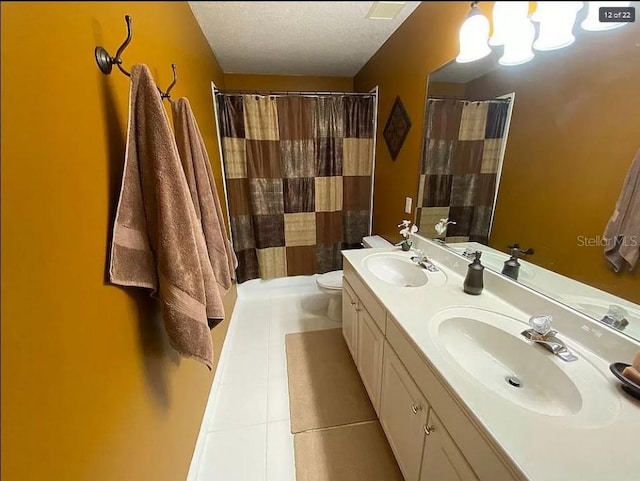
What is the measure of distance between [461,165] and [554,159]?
477 mm

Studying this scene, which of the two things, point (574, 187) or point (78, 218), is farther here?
point (574, 187)

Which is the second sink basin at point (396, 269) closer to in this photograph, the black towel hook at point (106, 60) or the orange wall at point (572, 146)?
the orange wall at point (572, 146)

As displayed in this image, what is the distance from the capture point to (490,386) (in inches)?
34.7

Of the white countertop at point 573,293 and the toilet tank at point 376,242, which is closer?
the white countertop at point 573,293

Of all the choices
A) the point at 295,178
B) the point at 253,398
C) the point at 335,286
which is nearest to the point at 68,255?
the point at 253,398

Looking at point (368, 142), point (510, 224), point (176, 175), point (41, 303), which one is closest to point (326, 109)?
point (368, 142)

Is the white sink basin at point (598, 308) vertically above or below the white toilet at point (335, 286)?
above

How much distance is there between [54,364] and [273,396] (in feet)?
4.46

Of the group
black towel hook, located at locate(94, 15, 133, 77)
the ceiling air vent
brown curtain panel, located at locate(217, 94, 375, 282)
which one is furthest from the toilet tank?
the ceiling air vent

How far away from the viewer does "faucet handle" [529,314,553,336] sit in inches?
35.8

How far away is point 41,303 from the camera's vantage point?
Result: 0.48m

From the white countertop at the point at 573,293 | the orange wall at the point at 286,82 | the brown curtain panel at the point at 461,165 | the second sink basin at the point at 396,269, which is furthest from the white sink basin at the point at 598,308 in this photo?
the orange wall at the point at 286,82

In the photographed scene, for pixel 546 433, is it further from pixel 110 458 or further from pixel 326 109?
pixel 326 109

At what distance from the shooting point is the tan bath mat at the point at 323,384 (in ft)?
4.95
